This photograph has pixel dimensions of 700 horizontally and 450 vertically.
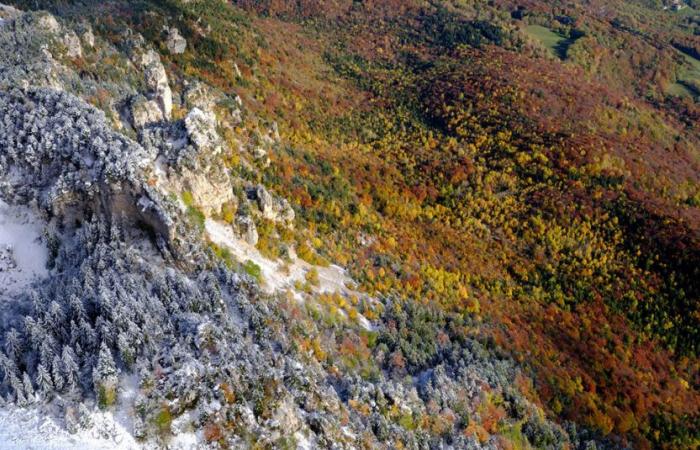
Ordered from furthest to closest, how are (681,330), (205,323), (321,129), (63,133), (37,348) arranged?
(321,129) → (681,330) → (63,133) → (205,323) → (37,348)

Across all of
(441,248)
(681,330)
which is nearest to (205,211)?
(441,248)

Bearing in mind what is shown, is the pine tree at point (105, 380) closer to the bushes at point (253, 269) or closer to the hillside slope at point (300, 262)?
the hillside slope at point (300, 262)

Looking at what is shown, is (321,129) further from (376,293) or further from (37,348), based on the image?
(37,348)

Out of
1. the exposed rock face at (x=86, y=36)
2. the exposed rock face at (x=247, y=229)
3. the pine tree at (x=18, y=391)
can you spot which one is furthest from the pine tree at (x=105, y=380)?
the exposed rock face at (x=86, y=36)

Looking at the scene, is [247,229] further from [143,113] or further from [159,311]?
[159,311]

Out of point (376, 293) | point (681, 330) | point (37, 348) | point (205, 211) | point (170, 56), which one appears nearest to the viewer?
point (37, 348)

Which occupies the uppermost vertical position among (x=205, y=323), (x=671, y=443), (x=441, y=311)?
(x=205, y=323)
